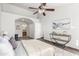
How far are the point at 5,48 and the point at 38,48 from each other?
50 cm

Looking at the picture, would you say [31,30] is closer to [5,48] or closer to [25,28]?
[25,28]

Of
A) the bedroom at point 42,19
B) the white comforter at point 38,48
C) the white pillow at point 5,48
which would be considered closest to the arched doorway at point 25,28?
the bedroom at point 42,19

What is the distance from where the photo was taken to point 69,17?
145 cm

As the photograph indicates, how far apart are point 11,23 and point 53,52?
2.60 feet

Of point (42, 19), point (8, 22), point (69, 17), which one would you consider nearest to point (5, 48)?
point (8, 22)

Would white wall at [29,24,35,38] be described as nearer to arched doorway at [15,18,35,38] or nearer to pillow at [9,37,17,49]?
arched doorway at [15,18,35,38]

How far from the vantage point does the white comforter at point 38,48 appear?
4.87 feet

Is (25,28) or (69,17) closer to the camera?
(69,17)

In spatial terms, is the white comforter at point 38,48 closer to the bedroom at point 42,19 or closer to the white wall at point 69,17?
the bedroom at point 42,19

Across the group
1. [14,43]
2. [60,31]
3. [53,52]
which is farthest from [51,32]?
[14,43]

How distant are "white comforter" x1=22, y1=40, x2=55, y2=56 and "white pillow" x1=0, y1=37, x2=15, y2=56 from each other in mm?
221

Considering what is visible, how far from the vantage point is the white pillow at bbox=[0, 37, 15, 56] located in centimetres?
145

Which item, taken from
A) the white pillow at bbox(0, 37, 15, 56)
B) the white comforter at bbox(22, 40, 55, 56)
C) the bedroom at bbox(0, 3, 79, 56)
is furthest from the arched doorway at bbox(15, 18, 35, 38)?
the white pillow at bbox(0, 37, 15, 56)

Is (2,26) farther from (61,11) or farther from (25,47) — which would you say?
(61,11)
